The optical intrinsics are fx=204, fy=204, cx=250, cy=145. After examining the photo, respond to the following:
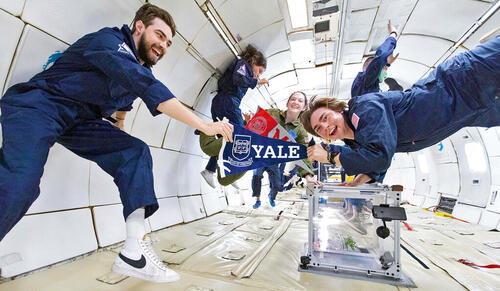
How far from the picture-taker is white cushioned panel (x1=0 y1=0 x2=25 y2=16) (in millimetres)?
1229

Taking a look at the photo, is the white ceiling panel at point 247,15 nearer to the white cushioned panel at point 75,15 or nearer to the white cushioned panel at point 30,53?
the white cushioned panel at point 75,15

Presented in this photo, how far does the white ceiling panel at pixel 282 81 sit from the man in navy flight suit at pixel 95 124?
3.87 meters

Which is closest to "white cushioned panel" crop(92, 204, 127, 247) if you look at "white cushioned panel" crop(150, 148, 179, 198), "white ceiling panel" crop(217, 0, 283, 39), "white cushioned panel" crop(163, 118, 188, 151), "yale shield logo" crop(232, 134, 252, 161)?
"white cushioned panel" crop(150, 148, 179, 198)

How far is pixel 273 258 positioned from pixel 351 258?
2.25ft

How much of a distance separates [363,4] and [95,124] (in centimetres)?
381

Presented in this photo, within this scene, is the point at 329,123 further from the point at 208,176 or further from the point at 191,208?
the point at 191,208

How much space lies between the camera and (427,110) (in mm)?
1467

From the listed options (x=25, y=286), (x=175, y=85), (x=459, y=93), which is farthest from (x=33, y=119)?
(x=459, y=93)

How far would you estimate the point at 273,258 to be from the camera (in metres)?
1.85

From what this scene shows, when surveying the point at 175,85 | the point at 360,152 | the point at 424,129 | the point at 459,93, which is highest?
the point at 175,85

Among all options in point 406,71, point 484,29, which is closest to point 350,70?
point 406,71

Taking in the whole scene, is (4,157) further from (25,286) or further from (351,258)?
(351,258)

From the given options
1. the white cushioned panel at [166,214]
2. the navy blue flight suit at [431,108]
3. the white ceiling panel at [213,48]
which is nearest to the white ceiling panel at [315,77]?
the white ceiling panel at [213,48]

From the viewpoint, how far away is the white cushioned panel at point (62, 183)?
157cm
